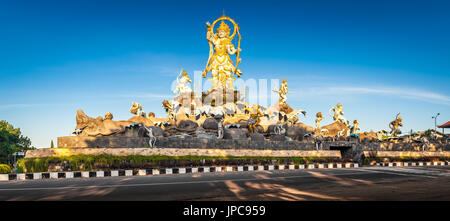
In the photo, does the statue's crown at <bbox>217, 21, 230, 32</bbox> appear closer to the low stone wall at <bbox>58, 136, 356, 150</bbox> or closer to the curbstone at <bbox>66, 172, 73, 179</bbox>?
the low stone wall at <bbox>58, 136, 356, 150</bbox>

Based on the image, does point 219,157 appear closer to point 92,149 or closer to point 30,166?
point 92,149

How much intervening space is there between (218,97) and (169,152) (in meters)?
15.0

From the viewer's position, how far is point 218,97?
29.7 meters

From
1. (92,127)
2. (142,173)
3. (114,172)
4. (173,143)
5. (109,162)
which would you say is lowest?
(142,173)

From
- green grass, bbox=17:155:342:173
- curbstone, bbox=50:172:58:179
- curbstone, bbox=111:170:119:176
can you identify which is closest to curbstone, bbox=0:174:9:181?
green grass, bbox=17:155:342:173

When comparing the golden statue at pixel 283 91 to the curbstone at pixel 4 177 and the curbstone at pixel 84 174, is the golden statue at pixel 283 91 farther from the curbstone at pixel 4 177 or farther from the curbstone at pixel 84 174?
the curbstone at pixel 4 177

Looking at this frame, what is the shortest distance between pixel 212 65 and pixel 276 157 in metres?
17.2

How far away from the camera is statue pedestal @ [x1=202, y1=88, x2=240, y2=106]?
29.7 m

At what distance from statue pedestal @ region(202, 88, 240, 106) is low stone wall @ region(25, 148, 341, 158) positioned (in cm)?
1143

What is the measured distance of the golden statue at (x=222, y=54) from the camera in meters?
32.7

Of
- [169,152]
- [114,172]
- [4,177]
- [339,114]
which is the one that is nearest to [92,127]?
[169,152]

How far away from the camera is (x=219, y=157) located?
52.3 feet

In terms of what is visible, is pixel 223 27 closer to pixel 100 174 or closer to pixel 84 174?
pixel 100 174
